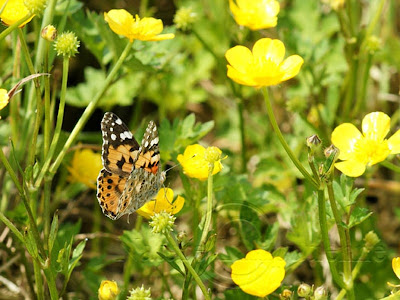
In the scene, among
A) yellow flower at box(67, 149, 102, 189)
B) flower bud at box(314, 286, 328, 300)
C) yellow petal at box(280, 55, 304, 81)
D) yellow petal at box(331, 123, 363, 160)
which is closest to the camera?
flower bud at box(314, 286, 328, 300)

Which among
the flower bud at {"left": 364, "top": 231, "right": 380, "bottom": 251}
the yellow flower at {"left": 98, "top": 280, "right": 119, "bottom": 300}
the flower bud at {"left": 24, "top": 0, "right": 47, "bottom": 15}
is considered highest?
the flower bud at {"left": 24, "top": 0, "right": 47, "bottom": 15}

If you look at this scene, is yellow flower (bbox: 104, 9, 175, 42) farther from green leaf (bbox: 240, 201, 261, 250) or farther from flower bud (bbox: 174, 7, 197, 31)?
green leaf (bbox: 240, 201, 261, 250)

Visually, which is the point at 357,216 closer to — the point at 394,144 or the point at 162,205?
the point at 394,144

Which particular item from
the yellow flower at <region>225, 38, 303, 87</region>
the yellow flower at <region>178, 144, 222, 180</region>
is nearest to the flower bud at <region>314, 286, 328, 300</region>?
the yellow flower at <region>178, 144, 222, 180</region>

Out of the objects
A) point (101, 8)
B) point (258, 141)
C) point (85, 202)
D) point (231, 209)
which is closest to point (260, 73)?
point (231, 209)

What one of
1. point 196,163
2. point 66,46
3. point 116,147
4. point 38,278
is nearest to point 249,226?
point 196,163

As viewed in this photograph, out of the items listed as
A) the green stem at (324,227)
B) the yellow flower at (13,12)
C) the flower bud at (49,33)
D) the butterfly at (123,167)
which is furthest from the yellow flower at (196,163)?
the yellow flower at (13,12)
